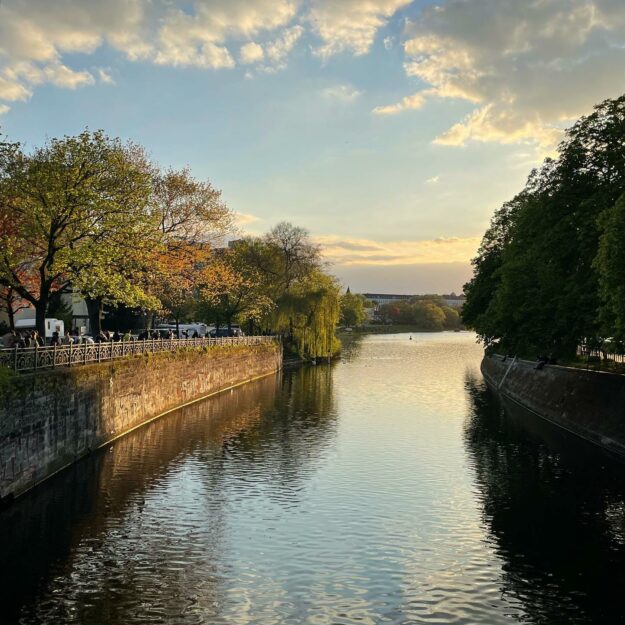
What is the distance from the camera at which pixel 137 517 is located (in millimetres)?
19234

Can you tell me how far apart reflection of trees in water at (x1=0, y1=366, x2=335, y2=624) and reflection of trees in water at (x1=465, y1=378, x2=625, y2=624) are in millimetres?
6950

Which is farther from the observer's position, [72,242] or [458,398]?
[458,398]

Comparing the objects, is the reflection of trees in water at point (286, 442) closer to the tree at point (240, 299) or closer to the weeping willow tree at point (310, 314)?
the tree at point (240, 299)

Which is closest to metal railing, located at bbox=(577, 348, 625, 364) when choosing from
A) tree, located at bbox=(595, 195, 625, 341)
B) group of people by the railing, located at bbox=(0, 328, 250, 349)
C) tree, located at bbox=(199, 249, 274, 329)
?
tree, located at bbox=(595, 195, 625, 341)

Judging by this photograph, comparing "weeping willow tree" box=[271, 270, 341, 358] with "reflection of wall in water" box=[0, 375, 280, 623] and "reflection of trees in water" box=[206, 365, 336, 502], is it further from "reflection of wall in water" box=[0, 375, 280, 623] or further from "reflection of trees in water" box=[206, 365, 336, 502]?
"reflection of wall in water" box=[0, 375, 280, 623]

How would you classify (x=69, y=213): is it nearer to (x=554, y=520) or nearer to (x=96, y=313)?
(x=96, y=313)

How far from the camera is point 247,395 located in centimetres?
4844

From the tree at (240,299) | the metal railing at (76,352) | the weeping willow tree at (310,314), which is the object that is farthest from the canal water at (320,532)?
the weeping willow tree at (310,314)

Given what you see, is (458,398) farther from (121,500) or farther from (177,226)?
(121,500)

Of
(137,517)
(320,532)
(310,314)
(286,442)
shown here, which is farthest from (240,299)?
(320,532)

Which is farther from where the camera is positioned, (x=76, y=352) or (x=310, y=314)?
(x=310, y=314)

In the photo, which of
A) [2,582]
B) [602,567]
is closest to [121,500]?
[2,582]

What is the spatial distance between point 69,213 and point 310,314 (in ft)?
149

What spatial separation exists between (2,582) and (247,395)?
33.9 m
